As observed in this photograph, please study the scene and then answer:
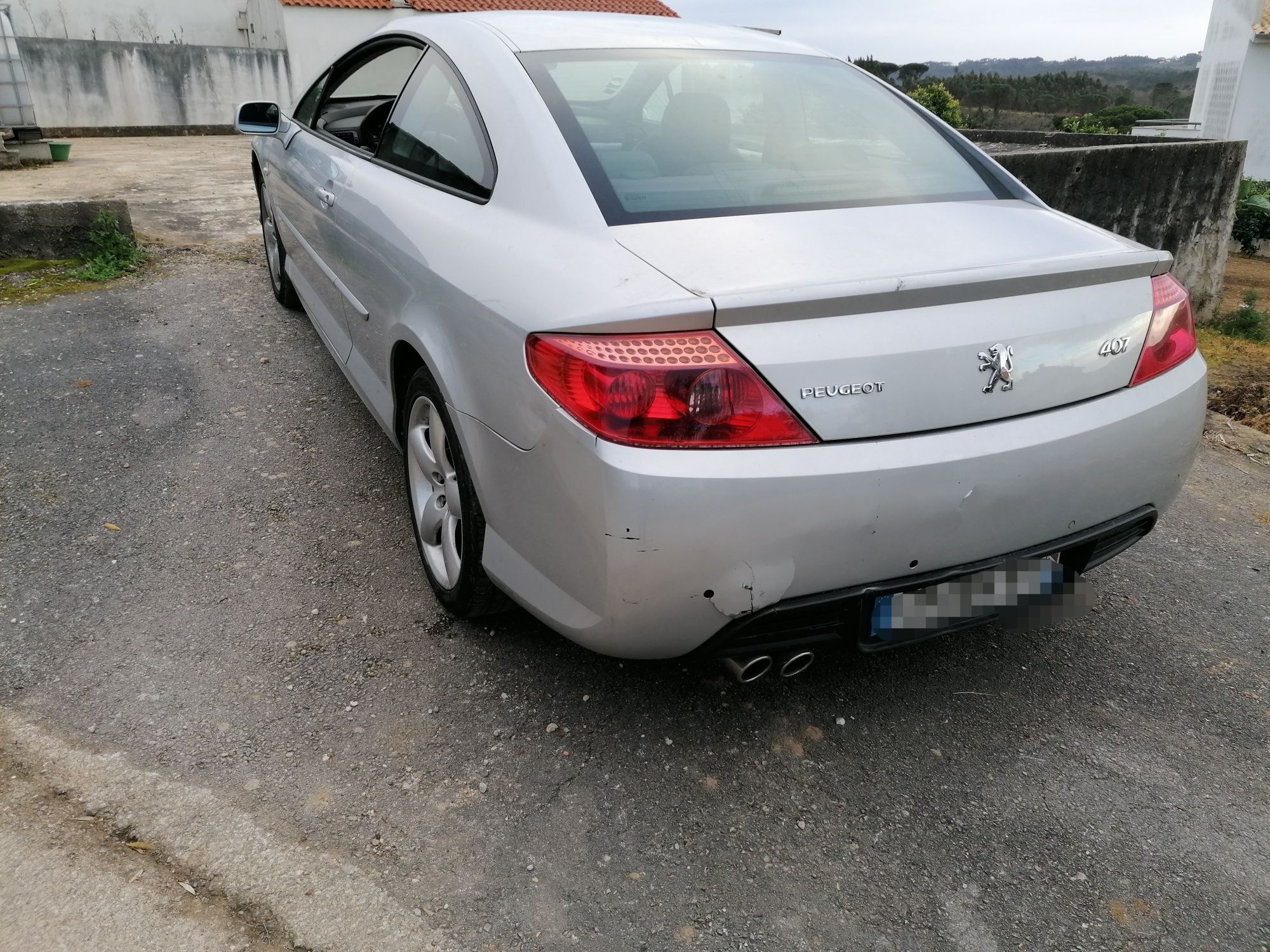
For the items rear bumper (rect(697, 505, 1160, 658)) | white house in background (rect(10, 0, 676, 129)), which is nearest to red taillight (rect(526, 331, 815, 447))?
rear bumper (rect(697, 505, 1160, 658))

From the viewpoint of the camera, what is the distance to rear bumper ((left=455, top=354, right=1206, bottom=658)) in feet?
5.70

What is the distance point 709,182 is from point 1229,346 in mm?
6572

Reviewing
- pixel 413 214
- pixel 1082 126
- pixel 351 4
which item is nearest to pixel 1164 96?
pixel 1082 126

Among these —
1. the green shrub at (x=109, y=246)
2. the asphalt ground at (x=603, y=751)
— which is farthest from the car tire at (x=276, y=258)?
the asphalt ground at (x=603, y=751)

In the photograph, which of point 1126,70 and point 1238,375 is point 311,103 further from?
point 1126,70

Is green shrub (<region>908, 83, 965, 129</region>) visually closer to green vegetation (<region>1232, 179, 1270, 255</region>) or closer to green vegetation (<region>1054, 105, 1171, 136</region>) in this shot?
green vegetation (<region>1054, 105, 1171, 136</region>)

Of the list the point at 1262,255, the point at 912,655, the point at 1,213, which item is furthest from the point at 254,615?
the point at 1262,255

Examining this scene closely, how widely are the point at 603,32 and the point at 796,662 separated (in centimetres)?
191

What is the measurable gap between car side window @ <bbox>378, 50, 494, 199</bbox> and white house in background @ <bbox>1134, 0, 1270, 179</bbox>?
25.2 meters

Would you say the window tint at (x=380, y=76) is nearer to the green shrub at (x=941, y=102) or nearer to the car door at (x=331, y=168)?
the car door at (x=331, y=168)

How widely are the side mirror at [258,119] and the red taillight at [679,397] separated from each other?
11.0 feet

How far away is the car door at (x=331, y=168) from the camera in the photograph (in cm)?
330

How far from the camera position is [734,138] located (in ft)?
8.20

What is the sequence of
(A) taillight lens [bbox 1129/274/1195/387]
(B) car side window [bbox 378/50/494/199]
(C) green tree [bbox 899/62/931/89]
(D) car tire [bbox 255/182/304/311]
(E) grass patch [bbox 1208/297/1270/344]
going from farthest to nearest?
(C) green tree [bbox 899/62/931/89] → (E) grass patch [bbox 1208/297/1270/344] → (D) car tire [bbox 255/182/304/311] → (B) car side window [bbox 378/50/494/199] → (A) taillight lens [bbox 1129/274/1195/387]
